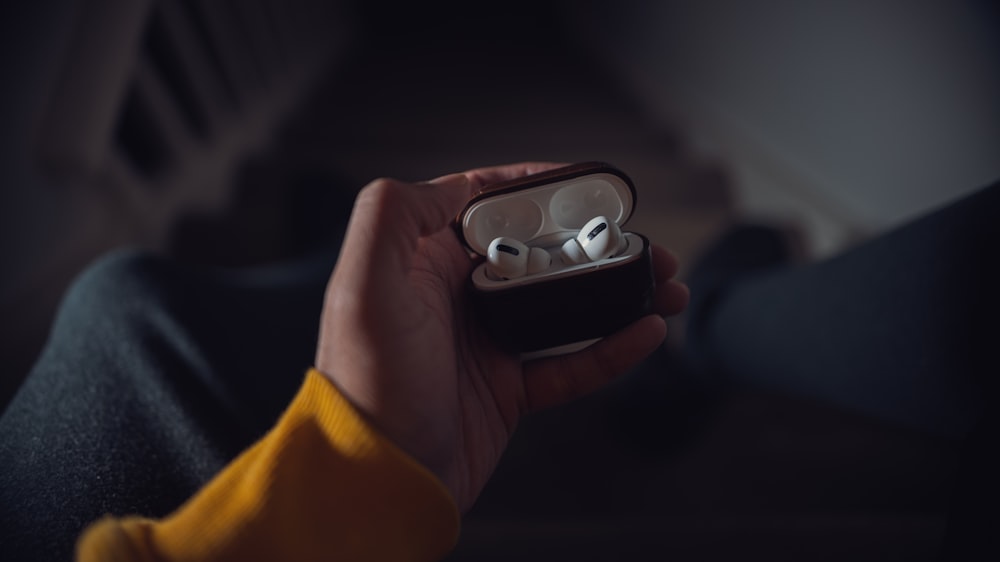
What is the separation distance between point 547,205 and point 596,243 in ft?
0.27

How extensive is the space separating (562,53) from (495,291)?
2.50m

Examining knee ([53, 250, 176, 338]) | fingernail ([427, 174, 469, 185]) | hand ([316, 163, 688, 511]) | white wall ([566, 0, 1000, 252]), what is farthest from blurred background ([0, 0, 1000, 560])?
fingernail ([427, 174, 469, 185])

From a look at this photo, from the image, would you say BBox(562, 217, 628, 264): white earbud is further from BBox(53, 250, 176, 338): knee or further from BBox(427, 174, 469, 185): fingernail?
BBox(53, 250, 176, 338): knee

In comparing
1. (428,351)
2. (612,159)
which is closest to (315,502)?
(428,351)

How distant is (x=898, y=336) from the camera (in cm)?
58

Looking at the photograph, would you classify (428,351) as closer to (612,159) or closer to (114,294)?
(114,294)

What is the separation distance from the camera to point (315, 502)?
1.29ft

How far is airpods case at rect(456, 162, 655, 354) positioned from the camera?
1.70 feet

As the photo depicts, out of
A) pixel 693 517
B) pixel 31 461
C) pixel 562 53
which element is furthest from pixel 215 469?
pixel 562 53

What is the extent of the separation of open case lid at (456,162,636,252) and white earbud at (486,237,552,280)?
0.14 ft

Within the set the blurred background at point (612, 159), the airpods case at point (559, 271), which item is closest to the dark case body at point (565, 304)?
the airpods case at point (559, 271)

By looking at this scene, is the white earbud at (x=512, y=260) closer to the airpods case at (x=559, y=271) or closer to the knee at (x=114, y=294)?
the airpods case at (x=559, y=271)

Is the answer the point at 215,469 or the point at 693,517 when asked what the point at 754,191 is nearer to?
the point at 693,517

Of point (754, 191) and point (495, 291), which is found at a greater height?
point (495, 291)
